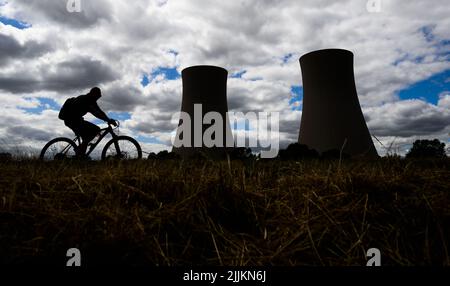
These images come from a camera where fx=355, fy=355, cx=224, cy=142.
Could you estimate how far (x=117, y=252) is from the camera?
153 centimetres

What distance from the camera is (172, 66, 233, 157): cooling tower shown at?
1620 centimetres

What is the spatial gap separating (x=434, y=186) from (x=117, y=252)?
1915 millimetres

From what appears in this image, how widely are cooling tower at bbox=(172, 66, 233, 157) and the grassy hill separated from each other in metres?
13.7

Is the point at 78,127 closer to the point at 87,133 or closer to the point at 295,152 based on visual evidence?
the point at 87,133

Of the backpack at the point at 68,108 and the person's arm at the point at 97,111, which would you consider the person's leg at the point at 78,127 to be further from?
the person's arm at the point at 97,111

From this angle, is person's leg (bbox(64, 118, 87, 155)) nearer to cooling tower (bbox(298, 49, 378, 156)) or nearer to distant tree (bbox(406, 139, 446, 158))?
distant tree (bbox(406, 139, 446, 158))

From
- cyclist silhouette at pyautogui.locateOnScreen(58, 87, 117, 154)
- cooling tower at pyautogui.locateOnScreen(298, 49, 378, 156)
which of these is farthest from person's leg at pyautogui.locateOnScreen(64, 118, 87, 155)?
cooling tower at pyautogui.locateOnScreen(298, 49, 378, 156)

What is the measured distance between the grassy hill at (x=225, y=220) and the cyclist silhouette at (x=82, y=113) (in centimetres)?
509

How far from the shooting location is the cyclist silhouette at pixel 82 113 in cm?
710

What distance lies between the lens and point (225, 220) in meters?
1.85

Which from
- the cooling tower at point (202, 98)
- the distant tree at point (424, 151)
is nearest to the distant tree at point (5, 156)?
the distant tree at point (424, 151)
